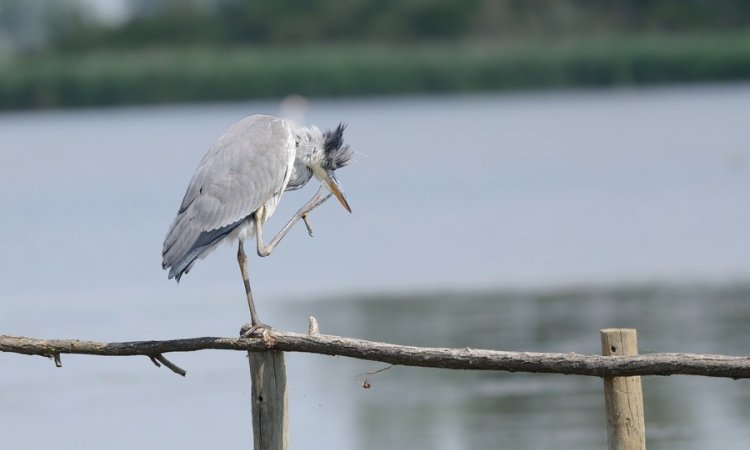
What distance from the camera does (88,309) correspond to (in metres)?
12.7

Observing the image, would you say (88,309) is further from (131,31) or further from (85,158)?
(131,31)

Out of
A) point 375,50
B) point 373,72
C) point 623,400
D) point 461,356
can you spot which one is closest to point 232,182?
point 461,356

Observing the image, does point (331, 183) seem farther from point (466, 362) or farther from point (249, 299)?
point (466, 362)

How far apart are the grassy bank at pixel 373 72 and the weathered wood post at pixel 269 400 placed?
3012cm

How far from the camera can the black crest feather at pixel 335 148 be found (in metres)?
6.62

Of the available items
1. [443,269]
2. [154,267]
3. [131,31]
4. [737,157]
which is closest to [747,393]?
[443,269]

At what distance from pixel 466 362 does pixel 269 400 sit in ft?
2.46

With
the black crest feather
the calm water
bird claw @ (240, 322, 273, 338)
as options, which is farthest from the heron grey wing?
the calm water

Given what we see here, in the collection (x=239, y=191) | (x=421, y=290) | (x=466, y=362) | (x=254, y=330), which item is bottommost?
(x=466, y=362)

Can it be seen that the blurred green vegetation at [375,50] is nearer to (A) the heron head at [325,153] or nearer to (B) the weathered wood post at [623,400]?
(A) the heron head at [325,153]

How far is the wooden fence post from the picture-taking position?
525 cm

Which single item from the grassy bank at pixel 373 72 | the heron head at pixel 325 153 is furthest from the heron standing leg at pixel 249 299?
the grassy bank at pixel 373 72

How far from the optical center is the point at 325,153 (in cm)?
666

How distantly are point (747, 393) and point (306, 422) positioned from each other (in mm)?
2589
